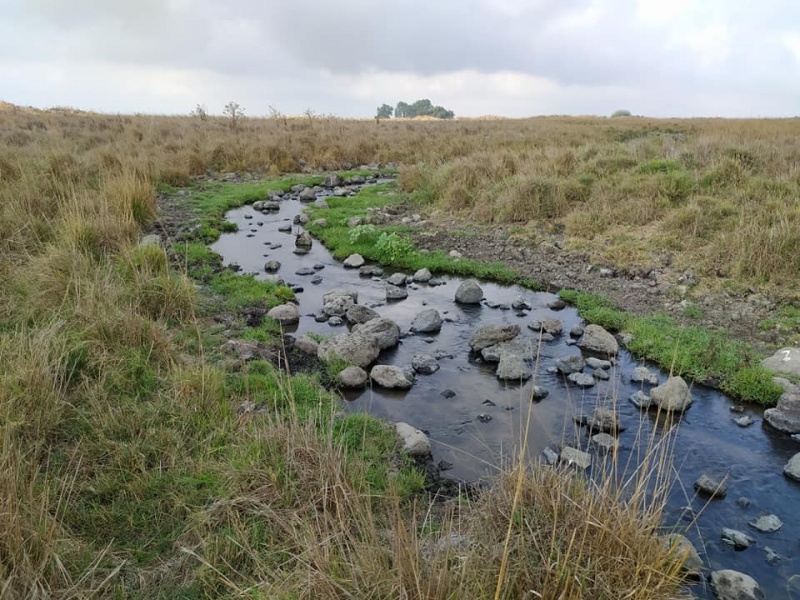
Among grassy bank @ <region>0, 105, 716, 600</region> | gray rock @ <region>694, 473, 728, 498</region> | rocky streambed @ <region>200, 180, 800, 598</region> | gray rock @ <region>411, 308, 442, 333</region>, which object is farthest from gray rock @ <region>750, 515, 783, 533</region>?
gray rock @ <region>411, 308, 442, 333</region>

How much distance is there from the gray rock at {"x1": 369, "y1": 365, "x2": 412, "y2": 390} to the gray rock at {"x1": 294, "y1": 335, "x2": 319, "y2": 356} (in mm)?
900

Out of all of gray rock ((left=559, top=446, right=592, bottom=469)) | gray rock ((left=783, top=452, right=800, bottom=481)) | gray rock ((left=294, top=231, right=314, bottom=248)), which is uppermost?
gray rock ((left=294, top=231, right=314, bottom=248))

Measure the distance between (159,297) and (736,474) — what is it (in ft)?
20.5

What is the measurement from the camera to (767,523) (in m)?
4.01

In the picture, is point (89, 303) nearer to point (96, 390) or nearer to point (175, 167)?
point (96, 390)

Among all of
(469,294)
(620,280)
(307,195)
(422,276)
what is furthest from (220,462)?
(307,195)

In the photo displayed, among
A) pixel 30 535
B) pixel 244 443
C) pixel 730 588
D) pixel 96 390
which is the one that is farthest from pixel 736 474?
pixel 96 390

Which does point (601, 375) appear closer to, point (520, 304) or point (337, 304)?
point (520, 304)

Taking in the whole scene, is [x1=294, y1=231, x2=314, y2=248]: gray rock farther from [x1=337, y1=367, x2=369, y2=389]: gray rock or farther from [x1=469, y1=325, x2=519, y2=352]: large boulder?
[x1=337, y1=367, x2=369, y2=389]: gray rock

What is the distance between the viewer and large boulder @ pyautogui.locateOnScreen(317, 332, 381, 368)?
634cm

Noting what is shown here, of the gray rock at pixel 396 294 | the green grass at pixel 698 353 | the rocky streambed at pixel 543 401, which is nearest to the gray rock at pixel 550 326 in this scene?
the rocky streambed at pixel 543 401

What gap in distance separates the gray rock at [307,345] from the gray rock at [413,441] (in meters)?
1.97

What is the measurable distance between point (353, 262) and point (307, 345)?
4122mm

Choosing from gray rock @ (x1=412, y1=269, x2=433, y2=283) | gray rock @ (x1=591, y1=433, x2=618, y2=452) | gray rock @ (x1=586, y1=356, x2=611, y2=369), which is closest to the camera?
gray rock @ (x1=591, y1=433, x2=618, y2=452)
